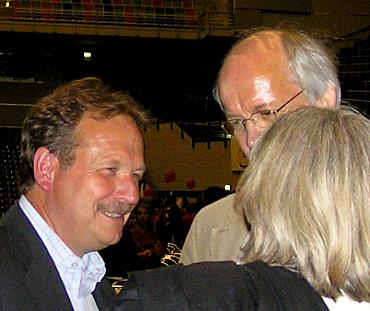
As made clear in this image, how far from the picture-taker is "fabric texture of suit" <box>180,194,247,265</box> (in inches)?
73.8

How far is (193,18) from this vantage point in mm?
14484

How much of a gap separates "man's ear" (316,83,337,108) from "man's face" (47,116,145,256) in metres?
0.43

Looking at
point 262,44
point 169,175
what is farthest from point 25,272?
point 169,175

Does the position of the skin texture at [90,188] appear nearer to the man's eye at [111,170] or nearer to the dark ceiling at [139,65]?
the man's eye at [111,170]

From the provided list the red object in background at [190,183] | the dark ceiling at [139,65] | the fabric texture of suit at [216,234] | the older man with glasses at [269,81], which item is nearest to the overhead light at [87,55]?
the dark ceiling at [139,65]

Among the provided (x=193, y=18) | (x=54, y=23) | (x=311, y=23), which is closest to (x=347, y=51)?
(x=311, y=23)

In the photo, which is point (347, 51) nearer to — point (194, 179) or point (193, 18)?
point (193, 18)

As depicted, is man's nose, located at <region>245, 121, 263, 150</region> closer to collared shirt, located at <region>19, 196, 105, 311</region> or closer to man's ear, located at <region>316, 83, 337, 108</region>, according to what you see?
man's ear, located at <region>316, 83, 337, 108</region>

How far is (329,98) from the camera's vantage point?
1748 mm

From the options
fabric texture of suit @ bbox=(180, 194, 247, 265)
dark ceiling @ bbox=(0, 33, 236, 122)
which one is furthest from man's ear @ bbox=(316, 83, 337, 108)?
dark ceiling @ bbox=(0, 33, 236, 122)

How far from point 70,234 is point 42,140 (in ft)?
0.74

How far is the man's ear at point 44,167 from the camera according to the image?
1749 millimetres

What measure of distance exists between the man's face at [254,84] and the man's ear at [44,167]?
15.9 inches

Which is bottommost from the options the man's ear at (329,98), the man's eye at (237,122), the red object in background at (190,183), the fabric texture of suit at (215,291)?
the red object in background at (190,183)
